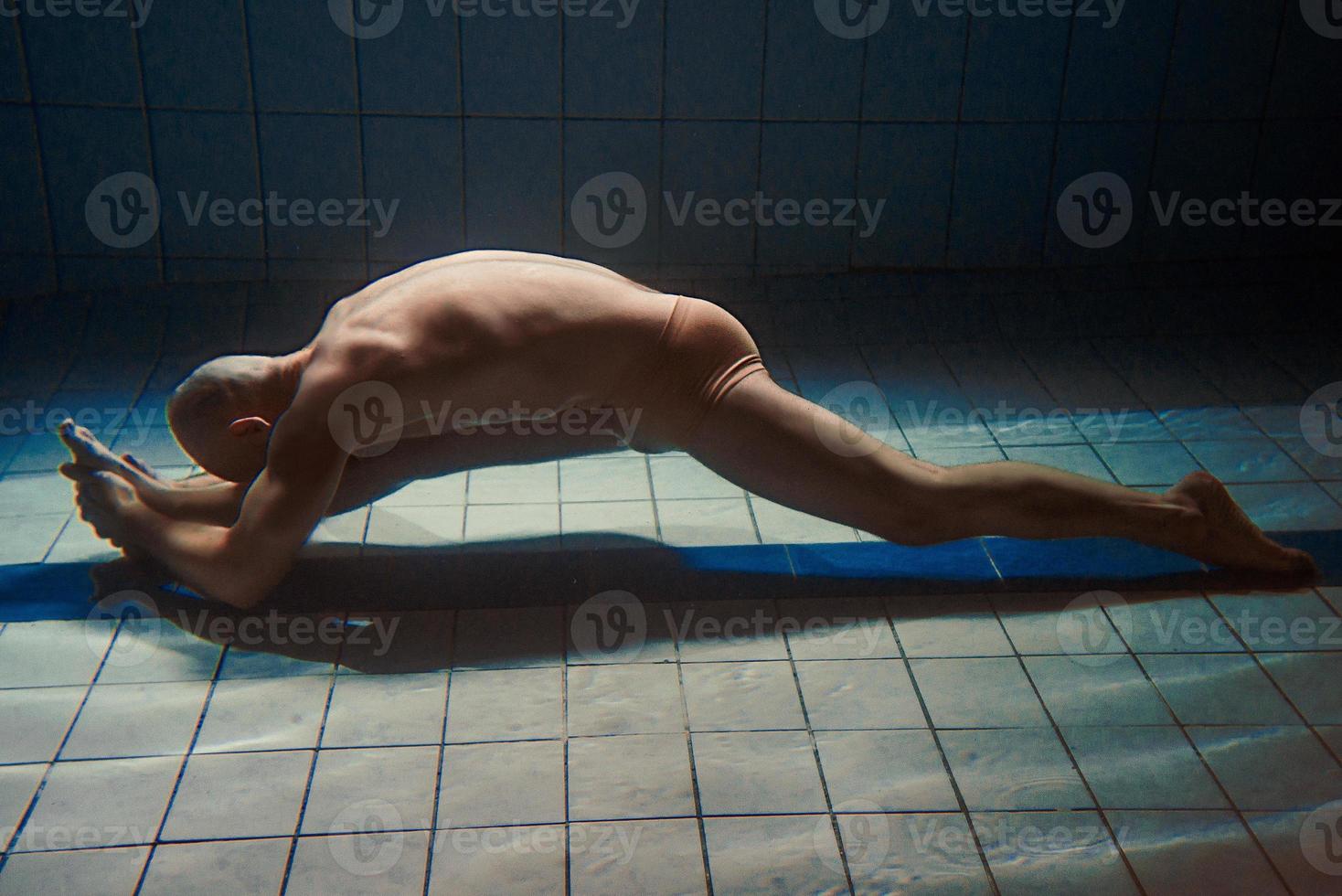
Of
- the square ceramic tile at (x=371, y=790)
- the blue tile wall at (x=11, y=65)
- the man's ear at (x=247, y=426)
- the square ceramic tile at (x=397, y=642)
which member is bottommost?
the square ceramic tile at (x=397, y=642)

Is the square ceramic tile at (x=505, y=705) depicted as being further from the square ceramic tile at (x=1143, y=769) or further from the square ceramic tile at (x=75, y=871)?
the square ceramic tile at (x=1143, y=769)

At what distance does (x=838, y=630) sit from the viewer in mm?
2631

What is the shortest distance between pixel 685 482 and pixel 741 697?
42.2 inches

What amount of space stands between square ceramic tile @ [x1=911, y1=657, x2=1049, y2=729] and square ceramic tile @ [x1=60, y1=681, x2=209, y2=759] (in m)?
1.47

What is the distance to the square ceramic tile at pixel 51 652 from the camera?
2.42 meters

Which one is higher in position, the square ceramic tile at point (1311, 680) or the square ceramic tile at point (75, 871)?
the square ceramic tile at point (1311, 680)

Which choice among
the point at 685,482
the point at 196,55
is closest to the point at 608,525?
the point at 685,482

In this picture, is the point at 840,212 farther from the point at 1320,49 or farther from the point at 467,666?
the point at 467,666

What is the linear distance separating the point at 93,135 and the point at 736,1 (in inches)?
92.4

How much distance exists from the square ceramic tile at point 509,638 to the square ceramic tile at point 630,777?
12.3 inches

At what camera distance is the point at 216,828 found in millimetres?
2025

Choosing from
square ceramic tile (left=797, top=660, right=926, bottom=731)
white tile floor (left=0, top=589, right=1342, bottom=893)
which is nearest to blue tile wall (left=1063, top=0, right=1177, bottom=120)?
white tile floor (left=0, top=589, right=1342, bottom=893)

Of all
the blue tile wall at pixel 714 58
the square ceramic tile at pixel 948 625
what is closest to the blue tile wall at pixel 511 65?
the blue tile wall at pixel 714 58

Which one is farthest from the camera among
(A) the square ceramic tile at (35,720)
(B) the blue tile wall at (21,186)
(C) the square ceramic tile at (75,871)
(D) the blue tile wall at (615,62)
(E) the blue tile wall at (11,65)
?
(D) the blue tile wall at (615,62)
